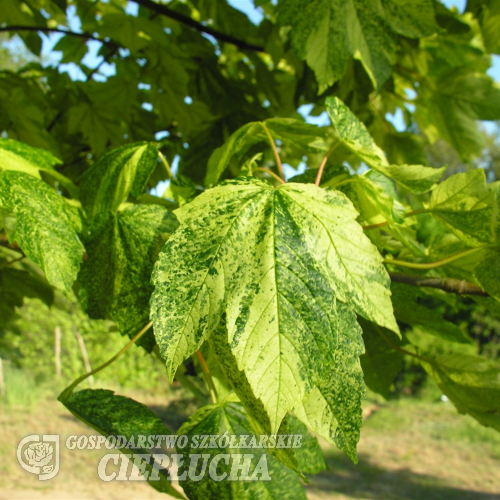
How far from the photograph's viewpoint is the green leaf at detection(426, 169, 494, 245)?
581mm

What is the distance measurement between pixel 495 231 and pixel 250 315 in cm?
28

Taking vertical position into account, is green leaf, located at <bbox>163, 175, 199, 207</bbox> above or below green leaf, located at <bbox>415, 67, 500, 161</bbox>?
below

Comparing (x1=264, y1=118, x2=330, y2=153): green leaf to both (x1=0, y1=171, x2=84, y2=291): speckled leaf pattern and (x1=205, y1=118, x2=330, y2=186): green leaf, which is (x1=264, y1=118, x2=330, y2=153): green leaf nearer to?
(x1=205, y1=118, x2=330, y2=186): green leaf

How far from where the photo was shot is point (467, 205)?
23.6 inches

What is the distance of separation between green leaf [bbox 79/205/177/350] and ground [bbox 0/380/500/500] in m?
4.73

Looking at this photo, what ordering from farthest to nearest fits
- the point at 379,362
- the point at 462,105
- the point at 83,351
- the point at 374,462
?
the point at 83,351, the point at 374,462, the point at 462,105, the point at 379,362

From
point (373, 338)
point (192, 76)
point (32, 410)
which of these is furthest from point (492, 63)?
point (32, 410)

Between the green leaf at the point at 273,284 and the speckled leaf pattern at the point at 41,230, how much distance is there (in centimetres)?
18

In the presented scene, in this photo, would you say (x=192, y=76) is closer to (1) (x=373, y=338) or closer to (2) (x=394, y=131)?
(2) (x=394, y=131)

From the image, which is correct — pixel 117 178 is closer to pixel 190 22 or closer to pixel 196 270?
pixel 196 270

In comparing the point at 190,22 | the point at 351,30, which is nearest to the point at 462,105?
the point at 351,30

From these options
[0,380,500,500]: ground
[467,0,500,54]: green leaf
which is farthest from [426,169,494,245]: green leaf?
[0,380,500,500]: ground

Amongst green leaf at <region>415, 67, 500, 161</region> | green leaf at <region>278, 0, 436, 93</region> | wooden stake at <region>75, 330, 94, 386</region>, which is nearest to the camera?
green leaf at <region>278, 0, 436, 93</region>

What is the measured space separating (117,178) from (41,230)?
128mm
